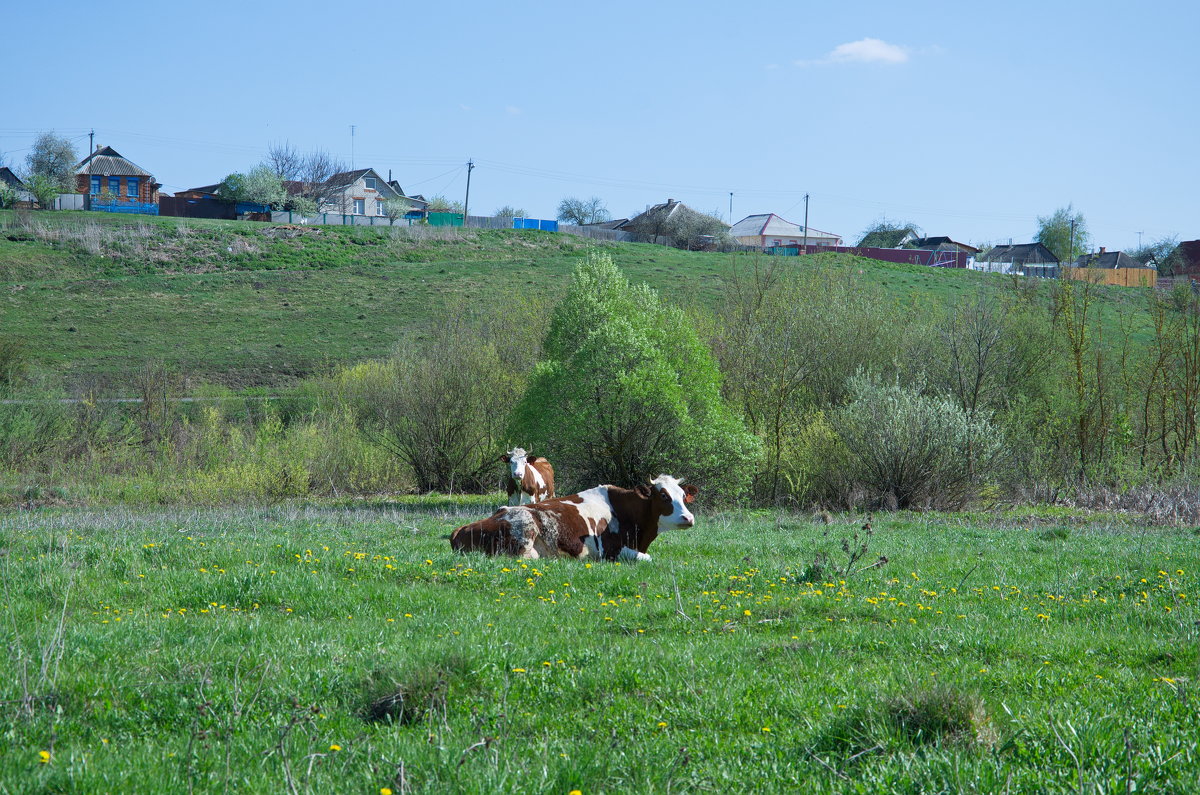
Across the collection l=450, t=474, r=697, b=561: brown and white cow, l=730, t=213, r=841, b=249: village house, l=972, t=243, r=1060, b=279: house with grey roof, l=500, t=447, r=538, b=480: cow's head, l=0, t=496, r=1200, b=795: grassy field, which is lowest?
l=500, t=447, r=538, b=480: cow's head

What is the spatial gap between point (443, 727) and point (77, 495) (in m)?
20.2

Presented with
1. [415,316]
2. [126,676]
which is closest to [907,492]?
[126,676]

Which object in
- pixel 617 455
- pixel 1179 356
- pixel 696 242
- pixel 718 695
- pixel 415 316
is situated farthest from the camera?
pixel 696 242

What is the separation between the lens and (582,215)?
5094 inches

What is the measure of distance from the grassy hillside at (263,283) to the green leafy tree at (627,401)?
11126mm

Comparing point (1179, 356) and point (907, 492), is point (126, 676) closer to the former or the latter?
point (907, 492)

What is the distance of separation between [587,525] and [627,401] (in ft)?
30.4

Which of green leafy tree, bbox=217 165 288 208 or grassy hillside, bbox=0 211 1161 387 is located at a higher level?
green leafy tree, bbox=217 165 288 208

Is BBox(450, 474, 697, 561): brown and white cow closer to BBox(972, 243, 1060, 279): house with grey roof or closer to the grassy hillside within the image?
the grassy hillside

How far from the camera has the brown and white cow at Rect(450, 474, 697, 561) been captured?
408 inches

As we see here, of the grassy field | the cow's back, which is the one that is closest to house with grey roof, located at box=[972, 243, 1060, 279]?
the cow's back

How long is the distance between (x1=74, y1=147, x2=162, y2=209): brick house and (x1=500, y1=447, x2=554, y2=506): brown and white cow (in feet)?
289

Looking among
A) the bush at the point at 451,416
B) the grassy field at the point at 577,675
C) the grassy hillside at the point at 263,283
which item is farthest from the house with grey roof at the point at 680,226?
the grassy field at the point at 577,675

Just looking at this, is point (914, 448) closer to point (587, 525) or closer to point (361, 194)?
point (587, 525)
